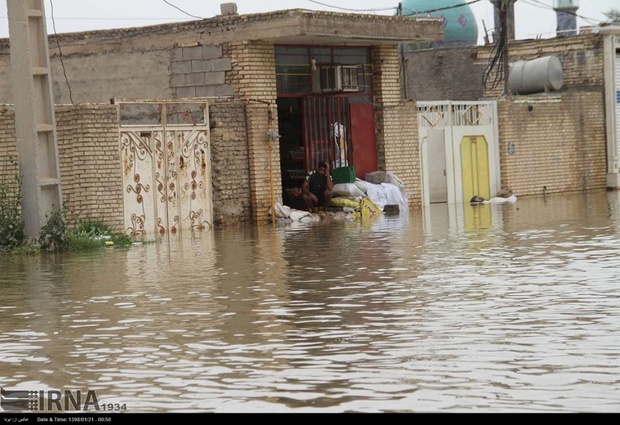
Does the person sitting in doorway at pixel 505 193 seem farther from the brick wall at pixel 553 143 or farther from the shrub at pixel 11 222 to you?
the shrub at pixel 11 222

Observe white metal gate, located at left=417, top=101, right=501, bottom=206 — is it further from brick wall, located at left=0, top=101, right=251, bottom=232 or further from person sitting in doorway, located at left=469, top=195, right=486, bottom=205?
brick wall, located at left=0, top=101, right=251, bottom=232

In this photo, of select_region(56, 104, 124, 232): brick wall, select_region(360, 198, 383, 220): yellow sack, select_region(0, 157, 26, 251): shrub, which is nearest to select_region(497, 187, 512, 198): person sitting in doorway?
select_region(360, 198, 383, 220): yellow sack

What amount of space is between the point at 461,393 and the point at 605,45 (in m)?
32.5

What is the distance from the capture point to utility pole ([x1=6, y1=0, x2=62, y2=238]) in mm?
18891

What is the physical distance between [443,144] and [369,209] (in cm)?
499

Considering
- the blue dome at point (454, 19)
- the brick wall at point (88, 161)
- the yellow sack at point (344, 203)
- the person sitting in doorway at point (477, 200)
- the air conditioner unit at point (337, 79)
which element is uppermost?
the blue dome at point (454, 19)

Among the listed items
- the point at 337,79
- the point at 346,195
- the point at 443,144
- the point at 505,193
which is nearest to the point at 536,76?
the point at 505,193

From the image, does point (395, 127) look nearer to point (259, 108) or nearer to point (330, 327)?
point (259, 108)

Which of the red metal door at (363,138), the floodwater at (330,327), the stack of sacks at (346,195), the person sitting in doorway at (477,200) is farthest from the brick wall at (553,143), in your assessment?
the floodwater at (330,327)

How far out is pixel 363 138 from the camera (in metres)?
29.9

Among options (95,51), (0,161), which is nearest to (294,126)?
(95,51)

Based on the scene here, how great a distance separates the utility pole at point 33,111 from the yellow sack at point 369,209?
32.1 feet

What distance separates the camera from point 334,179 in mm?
28625

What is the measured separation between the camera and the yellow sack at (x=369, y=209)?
2792 centimetres
